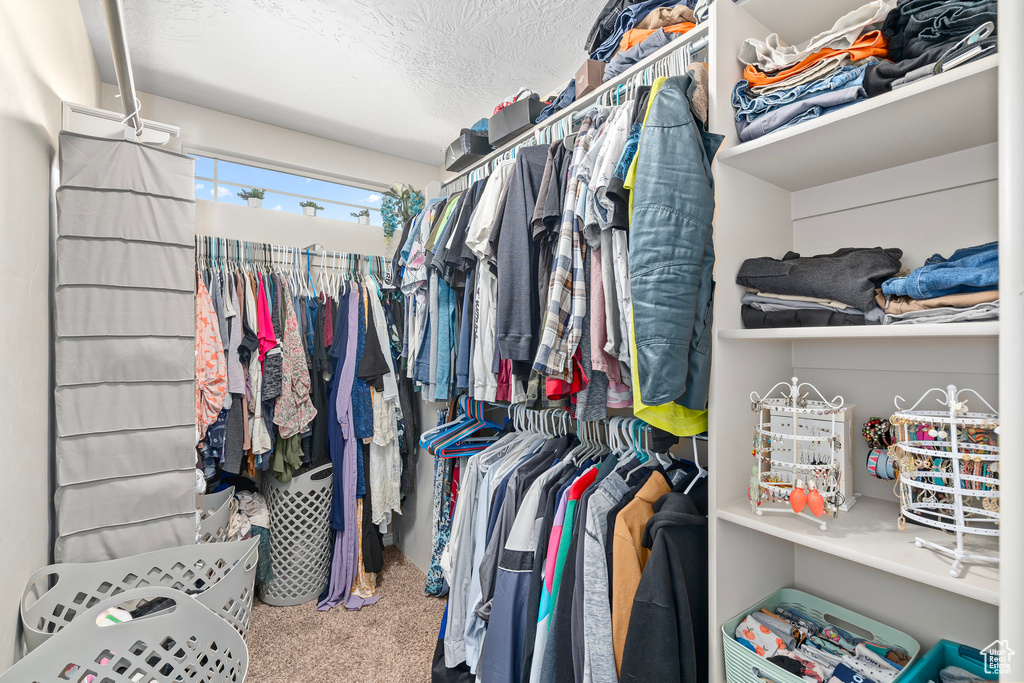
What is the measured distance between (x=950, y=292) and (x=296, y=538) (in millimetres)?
2632

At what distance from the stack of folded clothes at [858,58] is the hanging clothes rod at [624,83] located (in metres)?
0.14

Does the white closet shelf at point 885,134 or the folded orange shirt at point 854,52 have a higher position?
the folded orange shirt at point 854,52

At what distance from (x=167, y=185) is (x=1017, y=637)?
6.52 feet

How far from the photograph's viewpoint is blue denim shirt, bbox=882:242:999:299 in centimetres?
77

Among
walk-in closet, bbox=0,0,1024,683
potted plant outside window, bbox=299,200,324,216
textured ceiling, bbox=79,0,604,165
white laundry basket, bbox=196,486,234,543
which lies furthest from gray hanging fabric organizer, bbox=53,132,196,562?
potted plant outside window, bbox=299,200,324,216

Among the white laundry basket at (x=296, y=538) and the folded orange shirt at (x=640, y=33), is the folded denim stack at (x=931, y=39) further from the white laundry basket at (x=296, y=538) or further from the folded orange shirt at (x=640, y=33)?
the white laundry basket at (x=296, y=538)

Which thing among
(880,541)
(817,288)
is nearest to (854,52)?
(817,288)

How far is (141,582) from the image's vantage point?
125 centimetres

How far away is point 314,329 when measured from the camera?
2484 mm

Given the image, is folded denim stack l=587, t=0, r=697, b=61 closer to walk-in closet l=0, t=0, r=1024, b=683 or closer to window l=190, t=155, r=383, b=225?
walk-in closet l=0, t=0, r=1024, b=683

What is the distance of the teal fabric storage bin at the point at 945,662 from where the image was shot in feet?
2.95

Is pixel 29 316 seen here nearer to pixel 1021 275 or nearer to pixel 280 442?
pixel 280 442

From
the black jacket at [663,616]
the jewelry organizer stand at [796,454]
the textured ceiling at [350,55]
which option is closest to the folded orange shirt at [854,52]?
the jewelry organizer stand at [796,454]

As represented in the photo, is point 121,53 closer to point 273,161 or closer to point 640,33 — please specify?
point 640,33
